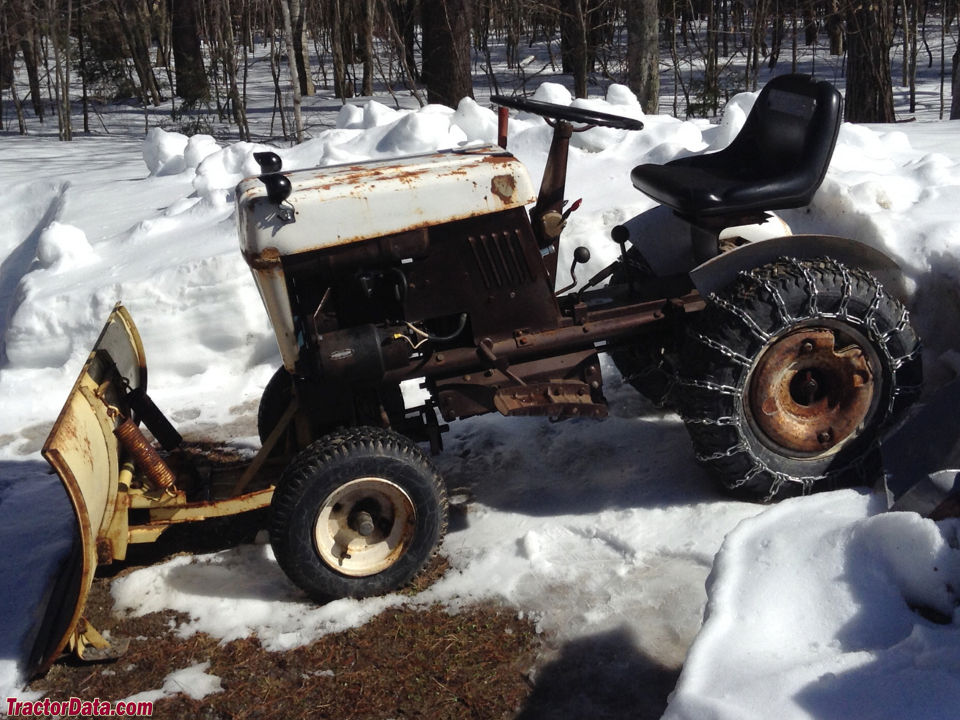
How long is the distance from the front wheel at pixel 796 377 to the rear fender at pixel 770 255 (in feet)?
0.27

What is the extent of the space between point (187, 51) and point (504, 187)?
1250cm

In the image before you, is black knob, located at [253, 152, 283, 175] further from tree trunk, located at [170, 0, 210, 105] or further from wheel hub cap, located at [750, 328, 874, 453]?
tree trunk, located at [170, 0, 210, 105]

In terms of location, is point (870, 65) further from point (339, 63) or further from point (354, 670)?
point (354, 670)

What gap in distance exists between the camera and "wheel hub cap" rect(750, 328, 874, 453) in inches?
136

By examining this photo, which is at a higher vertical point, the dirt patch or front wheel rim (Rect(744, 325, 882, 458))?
front wheel rim (Rect(744, 325, 882, 458))

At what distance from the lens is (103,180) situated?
28.4ft

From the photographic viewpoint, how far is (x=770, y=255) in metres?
3.57

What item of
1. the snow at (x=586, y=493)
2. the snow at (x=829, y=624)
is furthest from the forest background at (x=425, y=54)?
the snow at (x=829, y=624)

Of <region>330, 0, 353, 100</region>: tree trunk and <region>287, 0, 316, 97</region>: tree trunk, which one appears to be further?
<region>330, 0, 353, 100</region>: tree trunk

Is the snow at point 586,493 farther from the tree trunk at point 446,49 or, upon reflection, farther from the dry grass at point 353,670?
the tree trunk at point 446,49

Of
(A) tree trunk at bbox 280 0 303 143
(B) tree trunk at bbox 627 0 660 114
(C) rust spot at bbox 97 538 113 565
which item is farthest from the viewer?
(A) tree trunk at bbox 280 0 303 143

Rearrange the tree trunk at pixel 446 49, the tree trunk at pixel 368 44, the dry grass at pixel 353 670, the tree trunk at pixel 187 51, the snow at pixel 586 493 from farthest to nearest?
the tree trunk at pixel 187 51, the tree trunk at pixel 368 44, the tree trunk at pixel 446 49, the dry grass at pixel 353 670, the snow at pixel 586 493

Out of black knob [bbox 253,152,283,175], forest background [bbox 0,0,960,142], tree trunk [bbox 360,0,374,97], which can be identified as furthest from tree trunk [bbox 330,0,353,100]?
black knob [bbox 253,152,283,175]

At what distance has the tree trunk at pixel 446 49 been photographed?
9.52m
